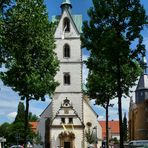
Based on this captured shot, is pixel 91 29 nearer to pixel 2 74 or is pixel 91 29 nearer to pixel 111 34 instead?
pixel 111 34

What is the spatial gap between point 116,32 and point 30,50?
618 centimetres

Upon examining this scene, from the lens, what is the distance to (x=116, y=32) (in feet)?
110

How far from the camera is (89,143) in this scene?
78062mm

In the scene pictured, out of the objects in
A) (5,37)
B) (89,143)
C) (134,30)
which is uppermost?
(134,30)

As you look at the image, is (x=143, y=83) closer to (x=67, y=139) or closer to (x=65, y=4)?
(x=65, y=4)

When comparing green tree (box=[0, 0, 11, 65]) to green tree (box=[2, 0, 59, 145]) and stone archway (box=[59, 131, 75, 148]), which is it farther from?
stone archway (box=[59, 131, 75, 148])

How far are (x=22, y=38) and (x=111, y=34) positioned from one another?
836cm

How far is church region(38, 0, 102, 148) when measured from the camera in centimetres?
7912

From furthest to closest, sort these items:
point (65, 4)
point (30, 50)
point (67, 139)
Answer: point (65, 4)
point (67, 139)
point (30, 50)

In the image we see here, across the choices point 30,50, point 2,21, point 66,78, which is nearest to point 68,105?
point 66,78

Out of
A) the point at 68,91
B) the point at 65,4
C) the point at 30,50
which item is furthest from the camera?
the point at 65,4

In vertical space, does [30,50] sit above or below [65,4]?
below

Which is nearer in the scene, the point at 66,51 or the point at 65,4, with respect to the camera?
the point at 66,51

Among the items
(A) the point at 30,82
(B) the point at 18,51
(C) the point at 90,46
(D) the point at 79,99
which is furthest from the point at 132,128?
(B) the point at 18,51
